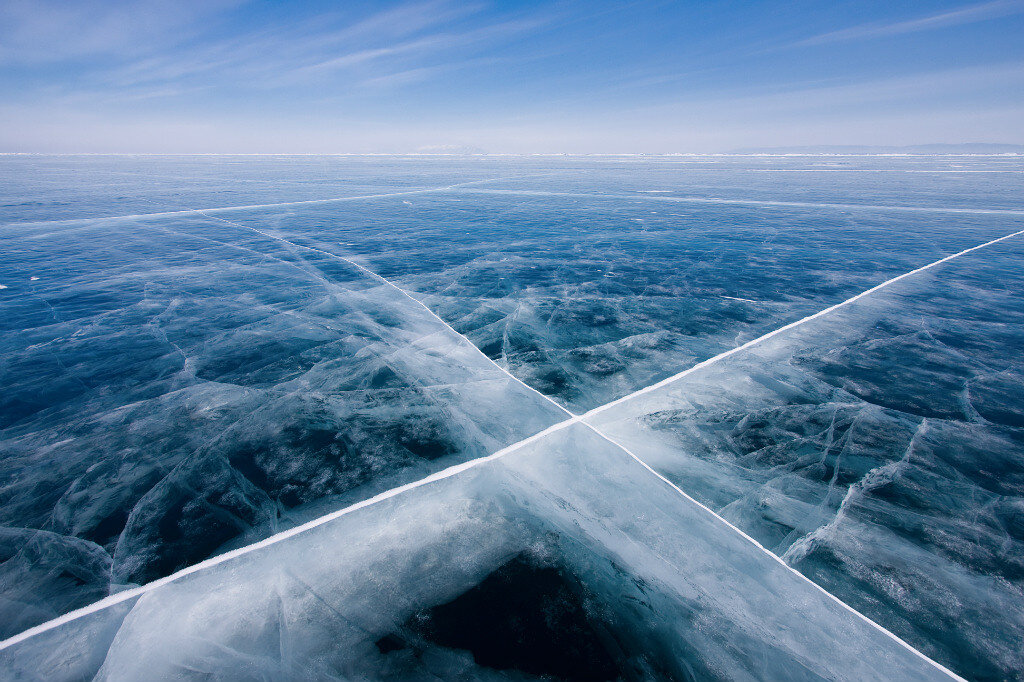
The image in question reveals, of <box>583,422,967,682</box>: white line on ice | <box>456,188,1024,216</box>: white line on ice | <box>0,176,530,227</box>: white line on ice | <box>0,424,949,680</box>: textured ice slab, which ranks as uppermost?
<box>0,424,949,680</box>: textured ice slab

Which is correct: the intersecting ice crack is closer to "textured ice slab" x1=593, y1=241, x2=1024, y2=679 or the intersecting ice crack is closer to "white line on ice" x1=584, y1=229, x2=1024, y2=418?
"textured ice slab" x1=593, y1=241, x2=1024, y2=679

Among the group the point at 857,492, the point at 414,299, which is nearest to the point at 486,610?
the point at 857,492

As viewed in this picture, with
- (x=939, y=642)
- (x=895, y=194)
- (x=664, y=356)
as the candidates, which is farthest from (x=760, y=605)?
(x=895, y=194)

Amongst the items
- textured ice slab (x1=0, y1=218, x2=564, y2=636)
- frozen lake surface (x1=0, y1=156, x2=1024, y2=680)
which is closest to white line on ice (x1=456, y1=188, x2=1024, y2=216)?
frozen lake surface (x1=0, y1=156, x2=1024, y2=680)

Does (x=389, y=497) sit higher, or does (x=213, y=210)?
(x=389, y=497)

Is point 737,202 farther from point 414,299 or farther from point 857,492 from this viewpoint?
point 857,492

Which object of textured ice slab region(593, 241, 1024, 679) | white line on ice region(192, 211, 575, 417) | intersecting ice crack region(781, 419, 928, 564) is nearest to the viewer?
textured ice slab region(593, 241, 1024, 679)
